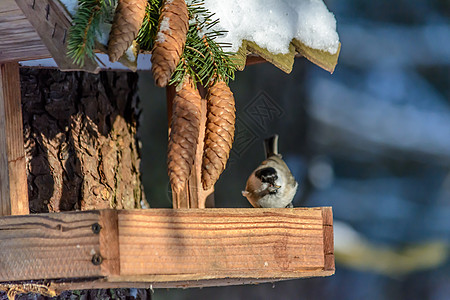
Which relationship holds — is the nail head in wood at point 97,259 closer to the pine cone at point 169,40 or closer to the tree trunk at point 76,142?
the pine cone at point 169,40

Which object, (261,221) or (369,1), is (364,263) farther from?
(261,221)

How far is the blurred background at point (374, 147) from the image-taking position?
3.22 metres

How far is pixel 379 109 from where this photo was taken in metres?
3.34

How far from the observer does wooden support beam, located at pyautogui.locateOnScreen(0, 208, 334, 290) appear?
3.84ft

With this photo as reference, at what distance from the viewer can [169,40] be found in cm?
130

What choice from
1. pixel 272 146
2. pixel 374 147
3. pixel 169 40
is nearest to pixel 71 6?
pixel 169 40

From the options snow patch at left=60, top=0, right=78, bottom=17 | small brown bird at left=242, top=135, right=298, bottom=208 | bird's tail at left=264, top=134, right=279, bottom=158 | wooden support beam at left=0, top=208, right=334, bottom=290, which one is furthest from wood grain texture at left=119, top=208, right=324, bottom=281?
bird's tail at left=264, top=134, right=279, bottom=158

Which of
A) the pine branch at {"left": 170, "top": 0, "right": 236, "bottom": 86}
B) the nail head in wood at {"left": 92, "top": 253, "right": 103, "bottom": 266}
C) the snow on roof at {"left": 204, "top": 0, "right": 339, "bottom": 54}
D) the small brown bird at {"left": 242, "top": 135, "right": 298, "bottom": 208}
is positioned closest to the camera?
the nail head in wood at {"left": 92, "top": 253, "right": 103, "bottom": 266}

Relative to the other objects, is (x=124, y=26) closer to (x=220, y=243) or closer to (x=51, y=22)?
(x=51, y=22)

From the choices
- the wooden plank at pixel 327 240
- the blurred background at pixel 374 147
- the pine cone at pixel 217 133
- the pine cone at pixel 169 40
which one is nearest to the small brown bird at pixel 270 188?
the wooden plank at pixel 327 240

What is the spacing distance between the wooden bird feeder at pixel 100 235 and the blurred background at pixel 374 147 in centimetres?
176

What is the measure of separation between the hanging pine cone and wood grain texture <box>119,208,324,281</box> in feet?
1.04

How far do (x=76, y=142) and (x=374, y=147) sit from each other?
75.7 inches

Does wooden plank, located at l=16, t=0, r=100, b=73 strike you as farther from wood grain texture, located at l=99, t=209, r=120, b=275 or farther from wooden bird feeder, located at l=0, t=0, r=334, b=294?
wood grain texture, located at l=99, t=209, r=120, b=275
